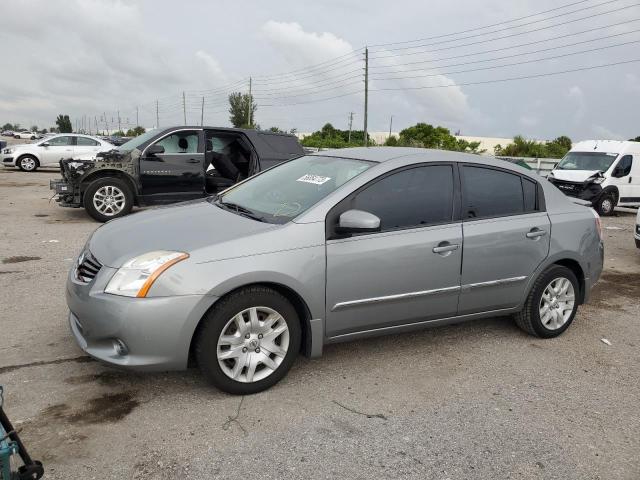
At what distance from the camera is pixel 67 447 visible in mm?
2846

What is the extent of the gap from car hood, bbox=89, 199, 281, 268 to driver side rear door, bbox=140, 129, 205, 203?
228 inches

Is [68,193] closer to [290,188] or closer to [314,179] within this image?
[290,188]

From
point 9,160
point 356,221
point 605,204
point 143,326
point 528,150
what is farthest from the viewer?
point 528,150

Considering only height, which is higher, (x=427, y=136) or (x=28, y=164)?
(x=427, y=136)

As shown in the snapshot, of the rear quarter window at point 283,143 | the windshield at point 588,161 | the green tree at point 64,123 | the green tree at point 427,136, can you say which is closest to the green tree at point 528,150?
the green tree at point 427,136

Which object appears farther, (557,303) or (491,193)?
(557,303)

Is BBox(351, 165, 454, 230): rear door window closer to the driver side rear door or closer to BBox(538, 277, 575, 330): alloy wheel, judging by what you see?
BBox(538, 277, 575, 330): alloy wheel

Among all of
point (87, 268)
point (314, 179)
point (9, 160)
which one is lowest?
point (87, 268)

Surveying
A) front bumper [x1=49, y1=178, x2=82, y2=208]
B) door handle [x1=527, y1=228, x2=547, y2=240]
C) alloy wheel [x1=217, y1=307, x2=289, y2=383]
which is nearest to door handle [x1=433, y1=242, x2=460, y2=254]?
door handle [x1=527, y1=228, x2=547, y2=240]

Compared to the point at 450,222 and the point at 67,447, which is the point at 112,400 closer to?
the point at 67,447

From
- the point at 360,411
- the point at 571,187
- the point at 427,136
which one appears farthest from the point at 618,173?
the point at 427,136

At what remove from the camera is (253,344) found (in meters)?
3.42

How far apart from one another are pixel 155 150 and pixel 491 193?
22.7ft

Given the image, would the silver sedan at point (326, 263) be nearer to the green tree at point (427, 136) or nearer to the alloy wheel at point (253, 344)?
the alloy wheel at point (253, 344)
